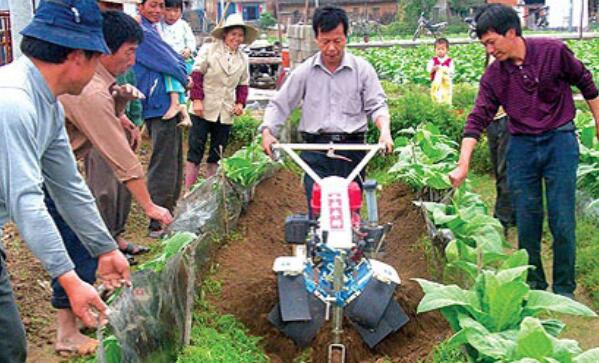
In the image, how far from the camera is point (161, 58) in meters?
6.04

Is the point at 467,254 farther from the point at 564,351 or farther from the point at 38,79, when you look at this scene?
the point at 38,79

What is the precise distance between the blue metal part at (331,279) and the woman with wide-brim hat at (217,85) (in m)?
3.31

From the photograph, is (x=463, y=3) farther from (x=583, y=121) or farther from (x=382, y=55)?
(x=583, y=121)

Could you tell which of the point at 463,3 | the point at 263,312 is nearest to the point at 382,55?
the point at 263,312

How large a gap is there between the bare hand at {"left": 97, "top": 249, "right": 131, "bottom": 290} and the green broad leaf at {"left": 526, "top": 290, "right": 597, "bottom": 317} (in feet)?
5.99

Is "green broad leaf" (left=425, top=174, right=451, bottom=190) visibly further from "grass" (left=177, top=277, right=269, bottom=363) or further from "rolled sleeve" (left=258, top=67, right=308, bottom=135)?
"grass" (left=177, top=277, right=269, bottom=363)

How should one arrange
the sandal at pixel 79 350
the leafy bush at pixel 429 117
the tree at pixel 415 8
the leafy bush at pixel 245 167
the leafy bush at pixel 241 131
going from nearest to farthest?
the sandal at pixel 79 350, the leafy bush at pixel 245 167, the leafy bush at pixel 429 117, the leafy bush at pixel 241 131, the tree at pixel 415 8

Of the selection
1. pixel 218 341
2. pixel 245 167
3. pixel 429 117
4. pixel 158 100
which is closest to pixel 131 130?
pixel 158 100

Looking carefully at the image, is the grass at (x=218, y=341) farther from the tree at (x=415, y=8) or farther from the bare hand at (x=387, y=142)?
the tree at (x=415, y=8)

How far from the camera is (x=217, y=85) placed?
7297mm

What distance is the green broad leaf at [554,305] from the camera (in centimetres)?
354

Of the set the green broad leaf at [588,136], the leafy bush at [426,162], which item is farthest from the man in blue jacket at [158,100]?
the green broad leaf at [588,136]

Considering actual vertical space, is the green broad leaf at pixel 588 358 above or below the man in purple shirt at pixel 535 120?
below

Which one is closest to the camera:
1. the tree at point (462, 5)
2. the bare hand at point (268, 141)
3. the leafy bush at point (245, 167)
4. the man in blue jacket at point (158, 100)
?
the bare hand at point (268, 141)
